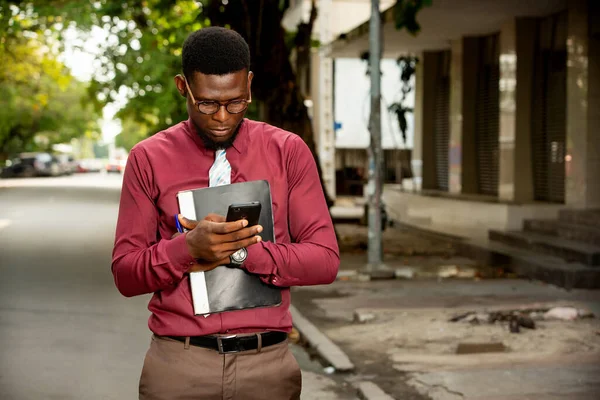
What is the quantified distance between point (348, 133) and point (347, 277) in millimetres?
21900

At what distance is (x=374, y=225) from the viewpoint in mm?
14172

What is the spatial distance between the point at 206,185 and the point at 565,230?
13051 mm

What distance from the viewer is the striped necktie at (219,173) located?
264 centimetres

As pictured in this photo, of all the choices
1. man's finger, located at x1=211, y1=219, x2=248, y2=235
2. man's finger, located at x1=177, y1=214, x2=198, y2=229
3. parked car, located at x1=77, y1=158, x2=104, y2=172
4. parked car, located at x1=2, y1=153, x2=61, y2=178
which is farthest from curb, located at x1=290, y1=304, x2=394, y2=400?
parked car, located at x1=77, y1=158, x2=104, y2=172

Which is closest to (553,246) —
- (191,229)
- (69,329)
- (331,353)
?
(331,353)

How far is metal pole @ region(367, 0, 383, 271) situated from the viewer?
13906 millimetres

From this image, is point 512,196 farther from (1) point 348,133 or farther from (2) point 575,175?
(1) point 348,133

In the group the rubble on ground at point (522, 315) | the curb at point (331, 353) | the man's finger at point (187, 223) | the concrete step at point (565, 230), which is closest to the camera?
the man's finger at point (187, 223)

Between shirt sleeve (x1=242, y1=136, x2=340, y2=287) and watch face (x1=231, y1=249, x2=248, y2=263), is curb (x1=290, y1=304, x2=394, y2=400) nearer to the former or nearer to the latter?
shirt sleeve (x1=242, y1=136, x2=340, y2=287)

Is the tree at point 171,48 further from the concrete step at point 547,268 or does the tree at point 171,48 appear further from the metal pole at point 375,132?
the concrete step at point 547,268

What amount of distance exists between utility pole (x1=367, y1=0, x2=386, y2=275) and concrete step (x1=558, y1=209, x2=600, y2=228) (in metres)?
3.37

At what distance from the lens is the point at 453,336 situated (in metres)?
9.16

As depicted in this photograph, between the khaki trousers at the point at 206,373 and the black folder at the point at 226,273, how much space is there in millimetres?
173

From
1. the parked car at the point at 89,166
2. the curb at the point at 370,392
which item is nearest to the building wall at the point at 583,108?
the curb at the point at 370,392
